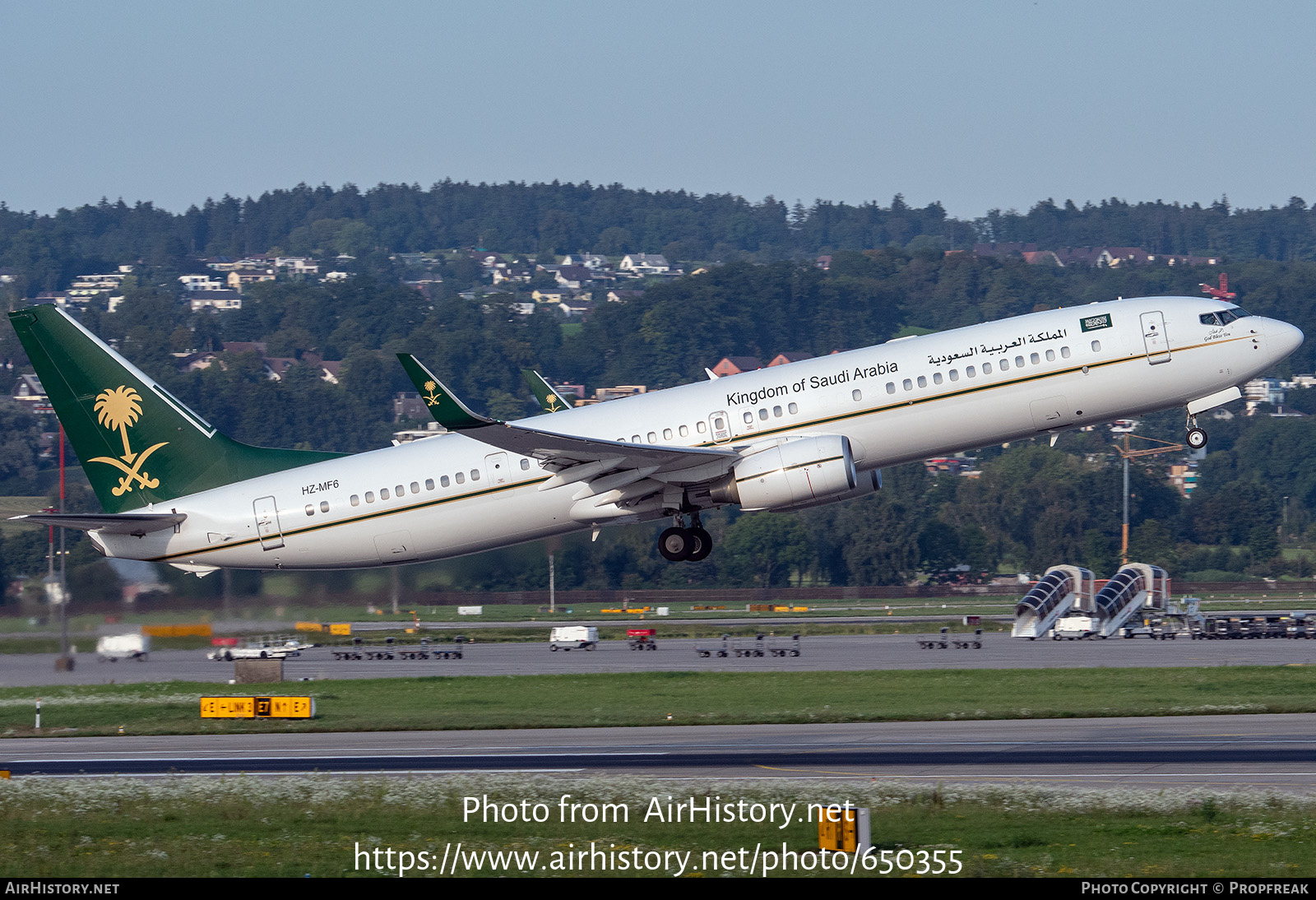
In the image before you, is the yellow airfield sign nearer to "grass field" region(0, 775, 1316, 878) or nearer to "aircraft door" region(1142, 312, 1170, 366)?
"grass field" region(0, 775, 1316, 878)

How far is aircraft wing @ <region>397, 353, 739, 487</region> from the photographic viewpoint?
3566 cm

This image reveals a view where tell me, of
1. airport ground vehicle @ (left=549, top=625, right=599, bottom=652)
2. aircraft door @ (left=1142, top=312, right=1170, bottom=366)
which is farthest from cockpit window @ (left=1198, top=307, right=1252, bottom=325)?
airport ground vehicle @ (left=549, top=625, right=599, bottom=652)

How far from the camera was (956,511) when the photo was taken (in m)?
155

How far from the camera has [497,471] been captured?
41.3 meters

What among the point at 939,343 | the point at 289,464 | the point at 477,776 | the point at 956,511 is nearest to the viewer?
the point at 477,776

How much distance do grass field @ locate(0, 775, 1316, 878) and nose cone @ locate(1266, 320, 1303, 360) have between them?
1413 centimetres

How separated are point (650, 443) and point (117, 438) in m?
15.6

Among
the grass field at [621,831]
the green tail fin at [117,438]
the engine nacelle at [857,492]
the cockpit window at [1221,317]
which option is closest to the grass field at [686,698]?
the green tail fin at [117,438]

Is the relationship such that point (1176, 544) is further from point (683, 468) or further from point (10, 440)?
point (10, 440)

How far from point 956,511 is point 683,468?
11842 cm

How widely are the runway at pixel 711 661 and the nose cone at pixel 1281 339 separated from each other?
80.7ft

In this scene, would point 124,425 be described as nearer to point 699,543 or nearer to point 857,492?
point 699,543

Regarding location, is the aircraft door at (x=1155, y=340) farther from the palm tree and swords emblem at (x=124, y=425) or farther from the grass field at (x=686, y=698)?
the palm tree and swords emblem at (x=124, y=425)
